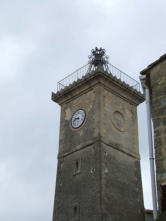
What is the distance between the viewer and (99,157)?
20.3m

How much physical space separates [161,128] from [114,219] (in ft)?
43.8

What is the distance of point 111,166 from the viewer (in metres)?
20.8

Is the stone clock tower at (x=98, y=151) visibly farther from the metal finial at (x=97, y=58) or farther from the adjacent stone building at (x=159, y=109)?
the adjacent stone building at (x=159, y=109)

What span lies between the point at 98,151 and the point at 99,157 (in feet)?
1.20

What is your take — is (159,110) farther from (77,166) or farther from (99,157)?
(77,166)

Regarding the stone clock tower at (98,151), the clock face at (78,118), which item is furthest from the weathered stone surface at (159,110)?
the clock face at (78,118)

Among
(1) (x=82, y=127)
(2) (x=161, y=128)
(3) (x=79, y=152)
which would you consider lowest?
(2) (x=161, y=128)

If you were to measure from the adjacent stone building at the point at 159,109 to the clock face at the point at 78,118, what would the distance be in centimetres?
1515

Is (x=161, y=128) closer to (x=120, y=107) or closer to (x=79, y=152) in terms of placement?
(x=79, y=152)

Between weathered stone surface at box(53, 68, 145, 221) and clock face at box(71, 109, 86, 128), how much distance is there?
0.27 meters

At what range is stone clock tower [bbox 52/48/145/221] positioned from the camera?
19703 millimetres

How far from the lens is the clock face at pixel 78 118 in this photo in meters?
22.9

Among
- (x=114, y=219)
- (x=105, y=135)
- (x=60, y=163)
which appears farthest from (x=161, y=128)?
(x=60, y=163)

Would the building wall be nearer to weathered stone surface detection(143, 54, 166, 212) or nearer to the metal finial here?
weathered stone surface detection(143, 54, 166, 212)
